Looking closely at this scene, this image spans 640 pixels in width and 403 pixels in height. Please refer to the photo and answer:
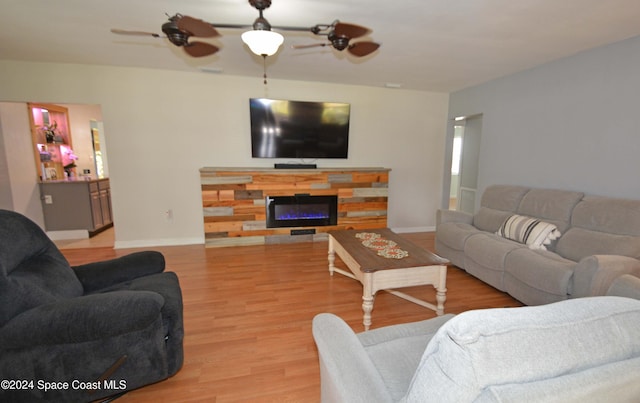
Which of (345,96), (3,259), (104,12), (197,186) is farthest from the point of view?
(345,96)

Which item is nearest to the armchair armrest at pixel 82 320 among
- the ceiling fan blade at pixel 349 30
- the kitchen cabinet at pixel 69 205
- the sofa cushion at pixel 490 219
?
the ceiling fan blade at pixel 349 30

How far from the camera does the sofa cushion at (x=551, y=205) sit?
285 centimetres

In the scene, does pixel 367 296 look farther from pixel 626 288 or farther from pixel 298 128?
pixel 298 128

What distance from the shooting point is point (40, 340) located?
1306mm

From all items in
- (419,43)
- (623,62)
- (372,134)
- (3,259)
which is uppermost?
(419,43)

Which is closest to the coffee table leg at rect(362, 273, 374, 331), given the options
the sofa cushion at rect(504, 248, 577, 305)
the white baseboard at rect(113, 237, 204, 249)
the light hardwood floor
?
the light hardwood floor

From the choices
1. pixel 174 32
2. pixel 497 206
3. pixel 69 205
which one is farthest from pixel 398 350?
pixel 69 205

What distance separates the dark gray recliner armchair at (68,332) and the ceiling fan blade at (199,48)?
1.52 metres

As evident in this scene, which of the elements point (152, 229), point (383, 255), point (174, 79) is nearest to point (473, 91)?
point (383, 255)

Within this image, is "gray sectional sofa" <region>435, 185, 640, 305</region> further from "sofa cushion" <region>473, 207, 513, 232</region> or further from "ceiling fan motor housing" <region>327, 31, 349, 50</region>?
Answer: "ceiling fan motor housing" <region>327, 31, 349, 50</region>

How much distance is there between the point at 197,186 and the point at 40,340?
10.5 feet

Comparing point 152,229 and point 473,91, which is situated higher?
point 473,91

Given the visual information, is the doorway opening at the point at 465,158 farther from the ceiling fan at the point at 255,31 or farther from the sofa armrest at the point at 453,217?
the ceiling fan at the point at 255,31

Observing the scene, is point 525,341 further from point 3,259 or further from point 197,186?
point 197,186
